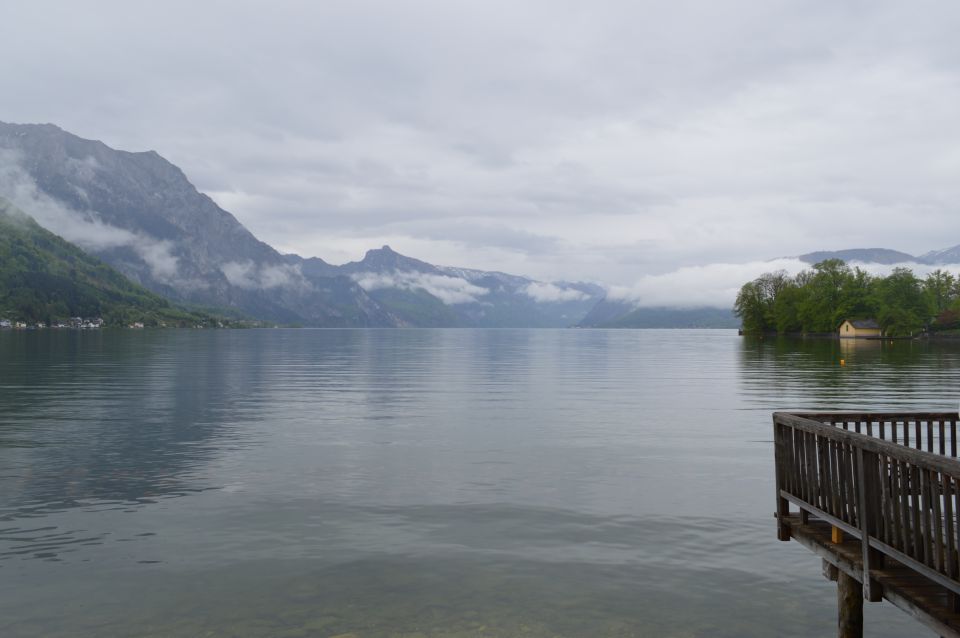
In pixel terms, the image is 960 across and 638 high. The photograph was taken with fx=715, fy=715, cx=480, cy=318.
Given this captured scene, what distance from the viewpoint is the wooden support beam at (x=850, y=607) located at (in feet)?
43.9

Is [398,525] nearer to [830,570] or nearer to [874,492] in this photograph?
[830,570]

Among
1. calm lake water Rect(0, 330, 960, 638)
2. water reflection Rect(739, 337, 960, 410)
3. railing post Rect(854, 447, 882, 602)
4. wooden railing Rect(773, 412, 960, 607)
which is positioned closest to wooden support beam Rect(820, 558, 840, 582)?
wooden railing Rect(773, 412, 960, 607)

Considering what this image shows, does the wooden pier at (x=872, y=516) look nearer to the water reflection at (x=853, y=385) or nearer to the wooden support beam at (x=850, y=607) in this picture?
the wooden support beam at (x=850, y=607)

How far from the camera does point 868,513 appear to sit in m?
11.9

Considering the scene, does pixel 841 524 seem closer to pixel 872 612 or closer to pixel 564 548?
pixel 872 612

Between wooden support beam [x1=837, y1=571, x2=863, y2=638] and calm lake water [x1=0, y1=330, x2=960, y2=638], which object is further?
calm lake water [x1=0, y1=330, x2=960, y2=638]

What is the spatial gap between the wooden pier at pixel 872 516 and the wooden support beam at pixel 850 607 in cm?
2

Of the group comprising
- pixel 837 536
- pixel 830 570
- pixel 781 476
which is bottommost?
pixel 830 570

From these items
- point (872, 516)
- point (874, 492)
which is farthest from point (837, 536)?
point (874, 492)

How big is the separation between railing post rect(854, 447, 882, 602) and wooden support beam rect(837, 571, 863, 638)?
1.57m

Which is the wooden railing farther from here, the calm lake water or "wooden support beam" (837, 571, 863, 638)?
the calm lake water

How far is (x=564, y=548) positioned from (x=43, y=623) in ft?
40.3

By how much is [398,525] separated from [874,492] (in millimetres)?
13843

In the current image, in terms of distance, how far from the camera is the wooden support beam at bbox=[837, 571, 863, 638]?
13.4 m
